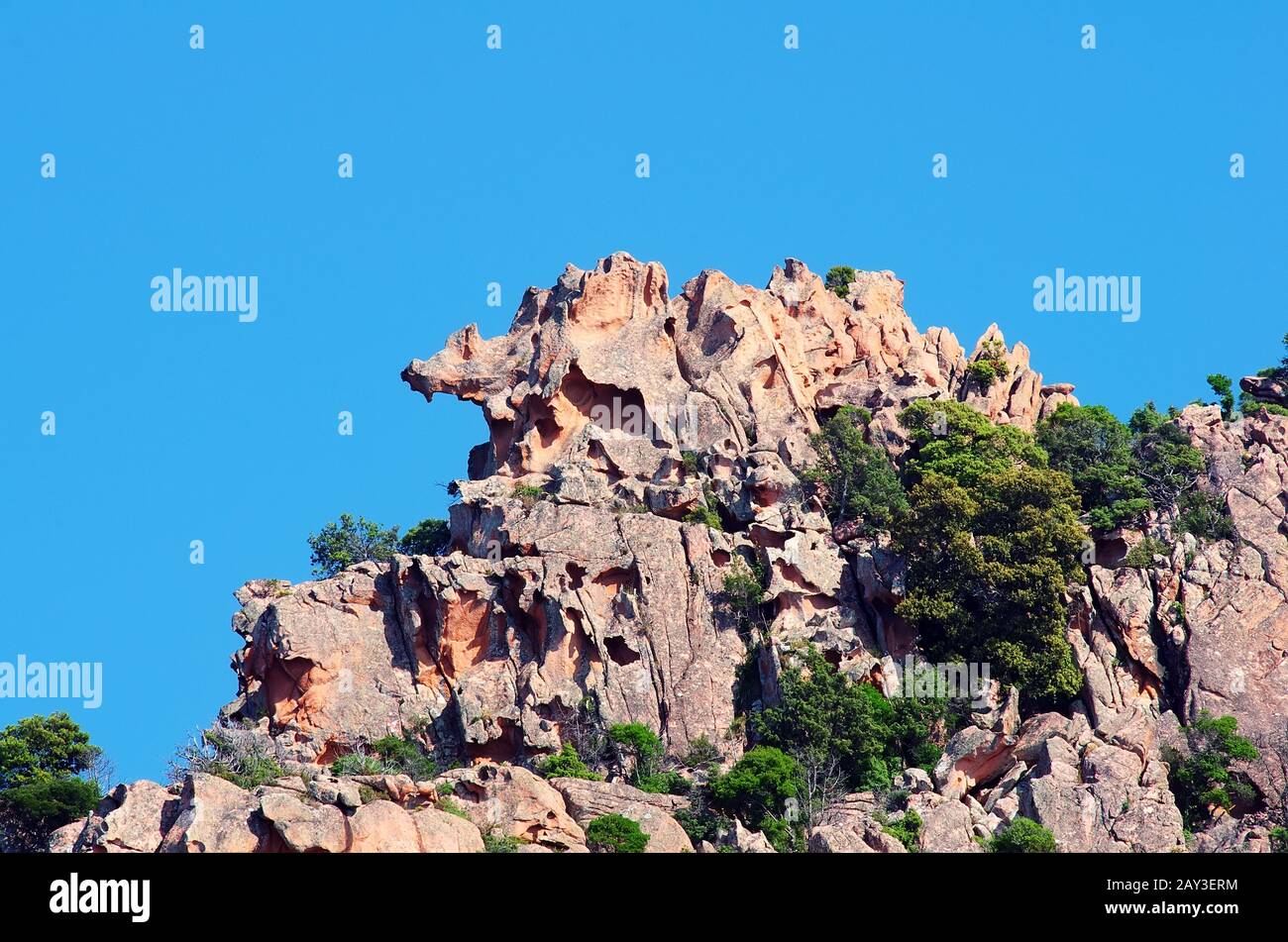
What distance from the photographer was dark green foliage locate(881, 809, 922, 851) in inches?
3054

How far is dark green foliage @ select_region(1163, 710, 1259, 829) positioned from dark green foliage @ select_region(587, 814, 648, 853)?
17624 millimetres

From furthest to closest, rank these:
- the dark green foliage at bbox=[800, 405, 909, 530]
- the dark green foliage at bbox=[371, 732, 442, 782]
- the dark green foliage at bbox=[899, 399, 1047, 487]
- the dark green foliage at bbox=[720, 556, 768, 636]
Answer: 1. the dark green foliage at bbox=[899, 399, 1047, 487]
2. the dark green foliage at bbox=[800, 405, 909, 530]
3. the dark green foliage at bbox=[720, 556, 768, 636]
4. the dark green foliage at bbox=[371, 732, 442, 782]

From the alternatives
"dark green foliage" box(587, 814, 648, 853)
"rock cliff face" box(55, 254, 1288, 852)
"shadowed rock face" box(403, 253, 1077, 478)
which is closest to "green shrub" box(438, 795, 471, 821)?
"rock cliff face" box(55, 254, 1288, 852)

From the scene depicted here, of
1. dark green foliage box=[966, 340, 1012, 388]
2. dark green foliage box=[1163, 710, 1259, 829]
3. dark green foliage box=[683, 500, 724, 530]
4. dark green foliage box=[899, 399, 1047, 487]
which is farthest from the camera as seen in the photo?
dark green foliage box=[966, 340, 1012, 388]

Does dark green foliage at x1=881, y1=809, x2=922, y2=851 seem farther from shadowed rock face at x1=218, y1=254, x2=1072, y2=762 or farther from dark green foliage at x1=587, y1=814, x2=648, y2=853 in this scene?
shadowed rock face at x1=218, y1=254, x2=1072, y2=762

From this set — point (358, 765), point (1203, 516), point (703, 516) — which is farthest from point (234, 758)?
point (1203, 516)

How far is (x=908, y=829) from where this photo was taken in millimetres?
78375

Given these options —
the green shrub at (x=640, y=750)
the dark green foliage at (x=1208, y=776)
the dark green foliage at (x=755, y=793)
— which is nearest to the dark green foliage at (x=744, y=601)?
the green shrub at (x=640, y=750)

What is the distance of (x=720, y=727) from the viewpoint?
86438mm

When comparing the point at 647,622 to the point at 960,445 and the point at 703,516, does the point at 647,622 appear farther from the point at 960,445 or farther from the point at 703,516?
the point at 960,445

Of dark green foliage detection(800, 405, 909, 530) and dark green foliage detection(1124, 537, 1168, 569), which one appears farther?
dark green foliage detection(800, 405, 909, 530)

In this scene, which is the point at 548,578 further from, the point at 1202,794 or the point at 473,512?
the point at 1202,794

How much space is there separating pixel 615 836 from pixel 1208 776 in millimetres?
19264
